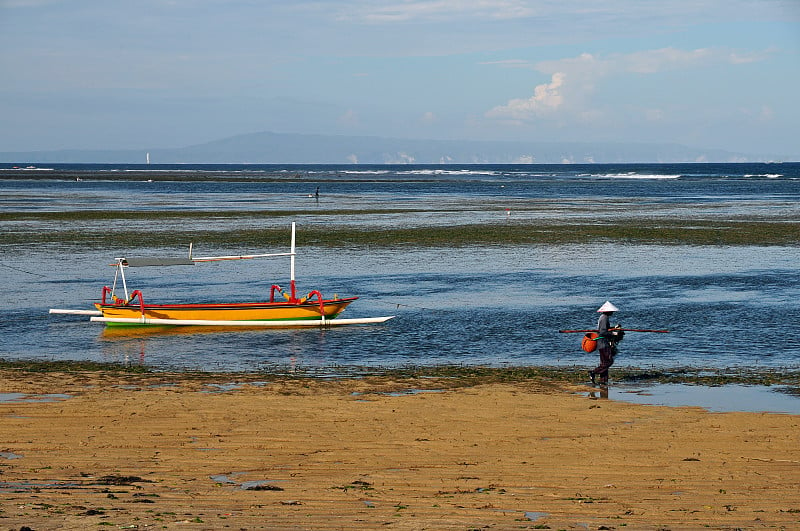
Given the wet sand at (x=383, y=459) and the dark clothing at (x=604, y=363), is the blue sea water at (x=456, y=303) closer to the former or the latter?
the dark clothing at (x=604, y=363)

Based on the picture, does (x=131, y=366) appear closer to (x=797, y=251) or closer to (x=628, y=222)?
(x=797, y=251)

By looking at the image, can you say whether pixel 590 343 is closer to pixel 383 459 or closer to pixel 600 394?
pixel 600 394

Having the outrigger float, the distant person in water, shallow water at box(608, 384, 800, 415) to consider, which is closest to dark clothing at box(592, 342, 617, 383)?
the distant person in water

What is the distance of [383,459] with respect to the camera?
49.7 ft

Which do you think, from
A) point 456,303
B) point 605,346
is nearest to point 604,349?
point 605,346

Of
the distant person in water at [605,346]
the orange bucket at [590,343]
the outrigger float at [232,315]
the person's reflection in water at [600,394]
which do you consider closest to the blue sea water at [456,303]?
the outrigger float at [232,315]

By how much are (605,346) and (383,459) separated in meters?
8.87

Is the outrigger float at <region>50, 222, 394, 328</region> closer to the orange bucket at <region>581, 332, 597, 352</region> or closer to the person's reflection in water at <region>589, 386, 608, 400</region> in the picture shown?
the orange bucket at <region>581, 332, 597, 352</region>

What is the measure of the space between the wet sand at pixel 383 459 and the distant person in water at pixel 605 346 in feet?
2.89

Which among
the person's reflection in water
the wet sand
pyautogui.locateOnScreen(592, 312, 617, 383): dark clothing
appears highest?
pyautogui.locateOnScreen(592, 312, 617, 383): dark clothing

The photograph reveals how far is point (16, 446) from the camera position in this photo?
15.7m

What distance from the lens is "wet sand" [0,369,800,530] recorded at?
12.0 meters

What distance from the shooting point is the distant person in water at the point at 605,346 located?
22.2 meters

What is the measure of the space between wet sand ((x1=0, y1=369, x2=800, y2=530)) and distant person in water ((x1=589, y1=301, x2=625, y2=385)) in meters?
0.88
